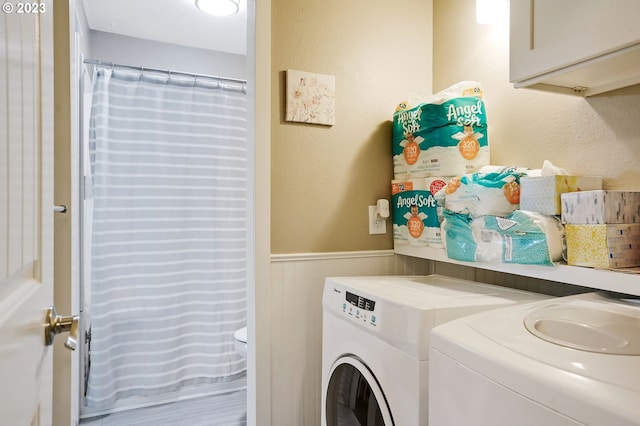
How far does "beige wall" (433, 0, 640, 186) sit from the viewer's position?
3.88 feet

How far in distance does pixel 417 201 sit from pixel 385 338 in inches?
27.3

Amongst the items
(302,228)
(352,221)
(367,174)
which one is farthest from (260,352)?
(367,174)

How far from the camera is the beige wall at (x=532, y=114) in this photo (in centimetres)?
118

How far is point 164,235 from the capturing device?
8.54ft

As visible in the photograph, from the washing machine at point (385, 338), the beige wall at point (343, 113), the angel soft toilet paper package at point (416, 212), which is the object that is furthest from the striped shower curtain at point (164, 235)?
the washing machine at point (385, 338)

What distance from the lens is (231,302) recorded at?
2771mm

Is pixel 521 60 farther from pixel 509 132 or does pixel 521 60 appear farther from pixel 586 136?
pixel 509 132

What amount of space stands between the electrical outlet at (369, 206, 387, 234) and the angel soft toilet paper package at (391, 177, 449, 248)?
0.18 feet

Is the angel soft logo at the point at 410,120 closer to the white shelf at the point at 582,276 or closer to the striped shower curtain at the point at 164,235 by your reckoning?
the white shelf at the point at 582,276

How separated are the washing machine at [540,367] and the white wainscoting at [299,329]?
72cm

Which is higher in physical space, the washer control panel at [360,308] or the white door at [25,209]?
the white door at [25,209]

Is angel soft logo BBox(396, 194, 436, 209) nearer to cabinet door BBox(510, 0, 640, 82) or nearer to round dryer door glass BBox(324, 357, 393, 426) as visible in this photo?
cabinet door BBox(510, 0, 640, 82)

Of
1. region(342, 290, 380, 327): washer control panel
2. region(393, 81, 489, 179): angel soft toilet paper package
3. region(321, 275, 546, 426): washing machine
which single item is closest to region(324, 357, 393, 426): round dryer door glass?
region(321, 275, 546, 426): washing machine

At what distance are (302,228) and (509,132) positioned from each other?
93 centimetres
